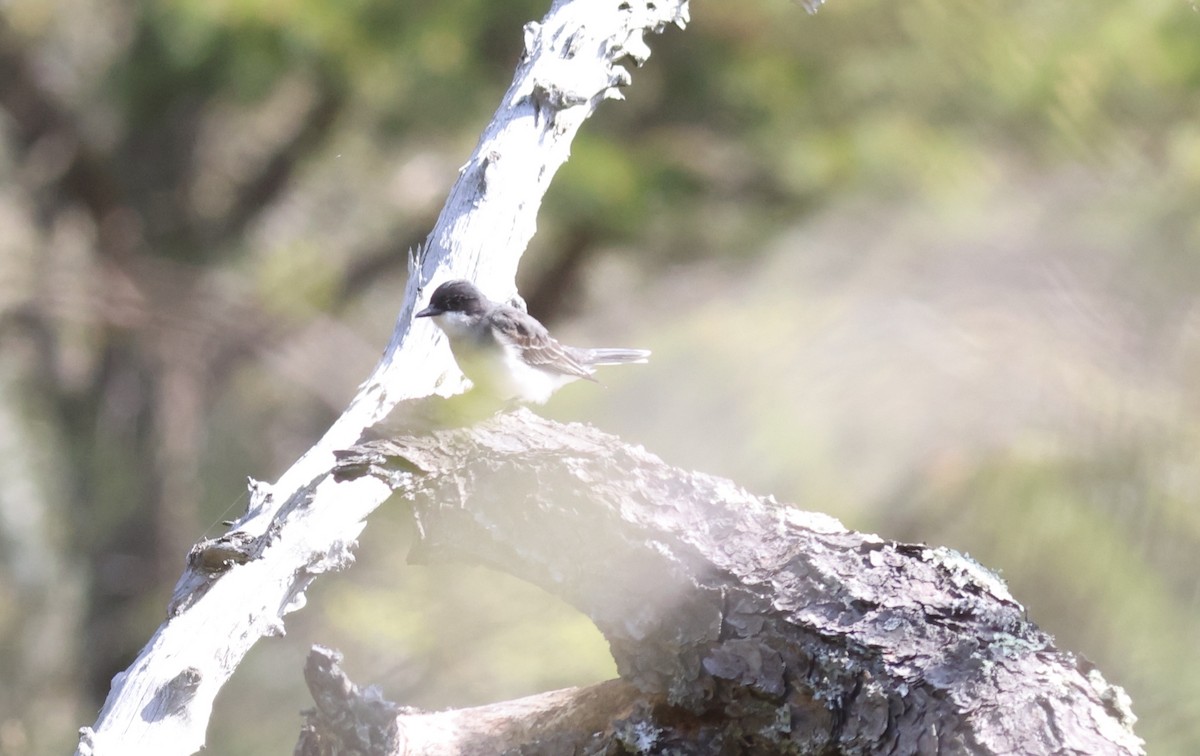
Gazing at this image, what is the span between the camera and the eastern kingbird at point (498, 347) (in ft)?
4.47

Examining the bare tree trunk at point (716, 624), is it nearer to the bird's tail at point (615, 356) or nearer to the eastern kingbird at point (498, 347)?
the eastern kingbird at point (498, 347)

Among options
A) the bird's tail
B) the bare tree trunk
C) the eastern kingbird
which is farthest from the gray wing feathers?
the bare tree trunk

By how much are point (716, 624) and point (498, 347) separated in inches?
20.8

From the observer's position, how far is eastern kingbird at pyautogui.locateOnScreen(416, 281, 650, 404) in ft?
4.47

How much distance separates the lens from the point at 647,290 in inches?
129

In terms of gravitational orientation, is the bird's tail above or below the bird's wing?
above

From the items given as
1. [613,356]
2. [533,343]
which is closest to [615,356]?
[613,356]

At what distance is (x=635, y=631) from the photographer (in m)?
1.08

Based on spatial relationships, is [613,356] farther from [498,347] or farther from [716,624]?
[716,624]

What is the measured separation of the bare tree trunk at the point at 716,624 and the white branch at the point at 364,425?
10 centimetres

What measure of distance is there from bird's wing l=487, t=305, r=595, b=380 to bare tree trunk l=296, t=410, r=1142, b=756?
0.33 meters

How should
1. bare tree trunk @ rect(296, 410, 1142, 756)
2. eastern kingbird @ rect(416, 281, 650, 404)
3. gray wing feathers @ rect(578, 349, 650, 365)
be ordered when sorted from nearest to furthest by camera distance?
bare tree trunk @ rect(296, 410, 1142, 756), eastern kingbird @ rect(416, 281, 650, 404), gray wing feathers @ rect(578, 349, 650, 365)

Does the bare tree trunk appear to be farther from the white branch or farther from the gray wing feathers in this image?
the gray wing feathers

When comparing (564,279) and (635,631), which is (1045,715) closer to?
(635,631)
